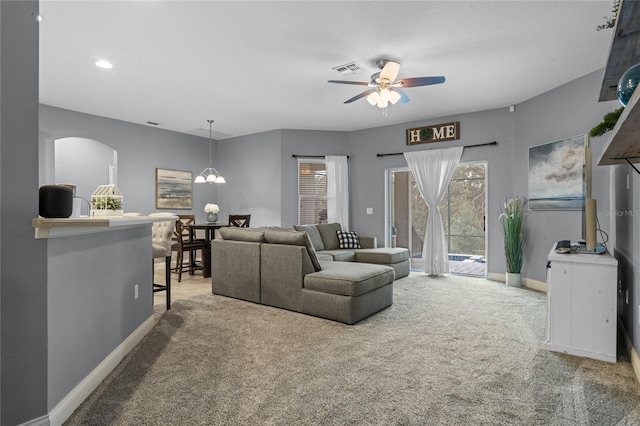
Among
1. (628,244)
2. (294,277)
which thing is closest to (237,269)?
(294,277)

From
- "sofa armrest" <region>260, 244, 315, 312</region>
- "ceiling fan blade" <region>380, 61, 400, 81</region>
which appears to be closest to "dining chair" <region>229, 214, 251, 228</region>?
"sofa armrest" <region>260, 244, 315, 312</region>

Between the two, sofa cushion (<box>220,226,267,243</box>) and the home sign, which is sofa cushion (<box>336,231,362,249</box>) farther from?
sofa cushion (<box>220,226,267,243</box>)

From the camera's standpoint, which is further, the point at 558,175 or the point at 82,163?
the point at 82,163

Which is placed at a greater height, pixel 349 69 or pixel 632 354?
pixel 349 69

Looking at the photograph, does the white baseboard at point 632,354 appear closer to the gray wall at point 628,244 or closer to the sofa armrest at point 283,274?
the gray wall at point 628,244

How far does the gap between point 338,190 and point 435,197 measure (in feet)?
6.27

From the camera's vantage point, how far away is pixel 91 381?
6.77 ft

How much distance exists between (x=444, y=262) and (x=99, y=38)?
223 inches

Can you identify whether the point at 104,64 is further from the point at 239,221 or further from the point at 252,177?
the point at 252,177

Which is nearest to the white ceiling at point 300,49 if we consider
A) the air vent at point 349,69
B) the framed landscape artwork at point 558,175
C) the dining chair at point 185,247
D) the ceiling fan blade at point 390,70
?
the air vent at point 349,69

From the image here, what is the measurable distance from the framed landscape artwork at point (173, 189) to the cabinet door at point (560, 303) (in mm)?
6738

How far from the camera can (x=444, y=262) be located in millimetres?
5980

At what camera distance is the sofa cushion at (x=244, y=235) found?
4121mm

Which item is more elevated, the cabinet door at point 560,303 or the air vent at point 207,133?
the air vent at point 207,133
